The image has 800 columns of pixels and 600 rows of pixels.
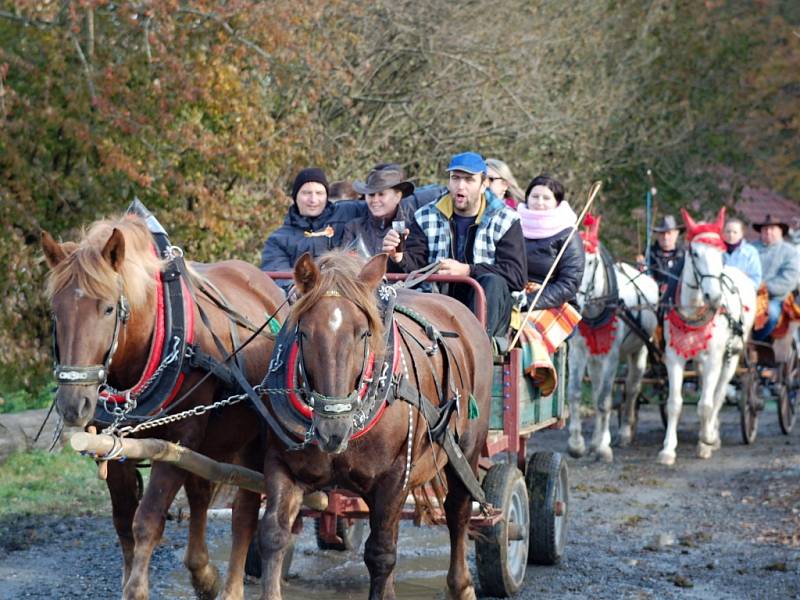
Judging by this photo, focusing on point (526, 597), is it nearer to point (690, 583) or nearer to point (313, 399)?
point (690, 583)

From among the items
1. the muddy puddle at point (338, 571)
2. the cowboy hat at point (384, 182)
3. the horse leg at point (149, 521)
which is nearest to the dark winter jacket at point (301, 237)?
the cowboy hat at point (384, 182)

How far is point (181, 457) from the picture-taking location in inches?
218

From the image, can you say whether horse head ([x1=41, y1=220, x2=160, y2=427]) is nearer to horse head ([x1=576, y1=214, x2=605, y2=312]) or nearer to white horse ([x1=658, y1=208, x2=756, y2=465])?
horse head ([x1=576, y1=214, x2=605, y2=312])

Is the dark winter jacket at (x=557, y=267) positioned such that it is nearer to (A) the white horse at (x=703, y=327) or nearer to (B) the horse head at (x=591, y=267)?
(B) the horse head at (x=591, y=267)

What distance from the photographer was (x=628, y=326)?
13523 mm

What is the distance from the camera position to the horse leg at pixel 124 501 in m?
6.18

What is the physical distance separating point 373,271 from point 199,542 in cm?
174

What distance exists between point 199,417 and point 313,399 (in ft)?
2.99

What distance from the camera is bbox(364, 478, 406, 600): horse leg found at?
221 inches

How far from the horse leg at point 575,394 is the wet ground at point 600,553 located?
120 centimetres

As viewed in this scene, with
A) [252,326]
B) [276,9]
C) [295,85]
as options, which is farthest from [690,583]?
[295,85]

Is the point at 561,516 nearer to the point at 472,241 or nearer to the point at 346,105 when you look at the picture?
the point at 472,241

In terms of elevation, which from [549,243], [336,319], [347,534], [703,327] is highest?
[549,243]

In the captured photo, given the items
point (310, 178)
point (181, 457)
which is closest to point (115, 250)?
point (181, 457)
